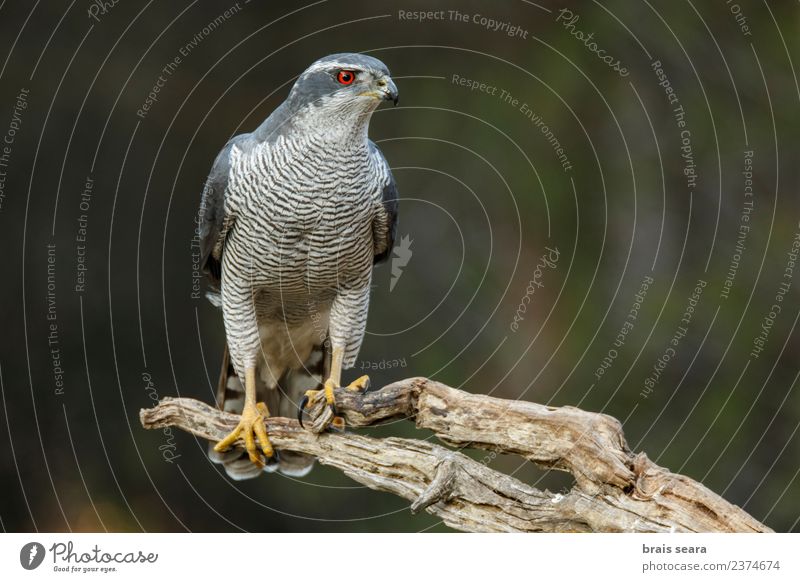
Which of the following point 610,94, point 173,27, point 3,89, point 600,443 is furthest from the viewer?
point 610,94

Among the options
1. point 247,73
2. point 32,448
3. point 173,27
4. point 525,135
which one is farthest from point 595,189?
point 32,448

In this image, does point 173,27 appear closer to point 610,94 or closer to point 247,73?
point 247,73

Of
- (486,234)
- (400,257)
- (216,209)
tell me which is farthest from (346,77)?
(486,234)

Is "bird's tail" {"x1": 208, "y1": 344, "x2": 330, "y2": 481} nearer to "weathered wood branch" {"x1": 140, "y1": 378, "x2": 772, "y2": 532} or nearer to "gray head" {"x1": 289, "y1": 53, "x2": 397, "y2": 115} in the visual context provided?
"weathered wood branch" {"x1": 140, "y1": 378, "x2": 772, "y2": 532}

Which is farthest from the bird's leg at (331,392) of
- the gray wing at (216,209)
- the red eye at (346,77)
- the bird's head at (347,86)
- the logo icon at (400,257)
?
the logo icon at (400,257)

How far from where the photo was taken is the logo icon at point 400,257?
10.6 m

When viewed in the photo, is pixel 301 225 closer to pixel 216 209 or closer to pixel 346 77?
pixel 216 209

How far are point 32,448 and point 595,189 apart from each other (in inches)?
272

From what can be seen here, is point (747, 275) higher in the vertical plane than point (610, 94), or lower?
lower

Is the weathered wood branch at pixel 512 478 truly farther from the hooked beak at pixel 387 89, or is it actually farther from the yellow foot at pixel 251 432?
the hooked beak at pixel 387 89

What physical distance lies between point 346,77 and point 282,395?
2961 millimetres

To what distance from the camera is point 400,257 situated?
35.0 feet

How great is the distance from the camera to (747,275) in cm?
1074
